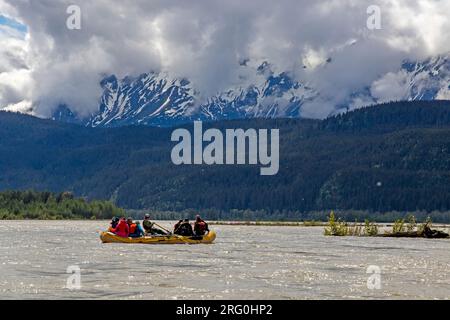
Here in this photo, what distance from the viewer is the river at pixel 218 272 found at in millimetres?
51625

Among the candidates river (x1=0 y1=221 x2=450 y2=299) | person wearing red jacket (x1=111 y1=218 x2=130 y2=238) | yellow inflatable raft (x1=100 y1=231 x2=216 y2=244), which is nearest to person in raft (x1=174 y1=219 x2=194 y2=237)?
yellow inflatable raft (x1=100 y1=231 x2=216 y2=244)

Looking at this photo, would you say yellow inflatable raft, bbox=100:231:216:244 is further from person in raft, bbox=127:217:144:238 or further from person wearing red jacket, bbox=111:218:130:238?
person in raft, bbox=127:217:144:238

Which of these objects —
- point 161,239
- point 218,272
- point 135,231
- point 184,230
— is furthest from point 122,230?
point 218,272

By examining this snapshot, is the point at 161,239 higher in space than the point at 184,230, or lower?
lower

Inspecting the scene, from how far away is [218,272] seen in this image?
210 feet

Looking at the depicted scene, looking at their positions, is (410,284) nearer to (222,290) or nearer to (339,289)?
(339,289)

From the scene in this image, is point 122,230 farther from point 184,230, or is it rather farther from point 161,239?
point 184,230

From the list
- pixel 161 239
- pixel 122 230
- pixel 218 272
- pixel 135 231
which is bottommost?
pixel 218 272

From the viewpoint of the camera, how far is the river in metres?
51.6

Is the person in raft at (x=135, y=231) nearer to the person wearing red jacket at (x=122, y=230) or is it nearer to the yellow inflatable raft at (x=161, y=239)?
the person wearing red jacket at (x=122, y=230)

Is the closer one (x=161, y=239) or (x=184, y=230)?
(x=161, y=239)
